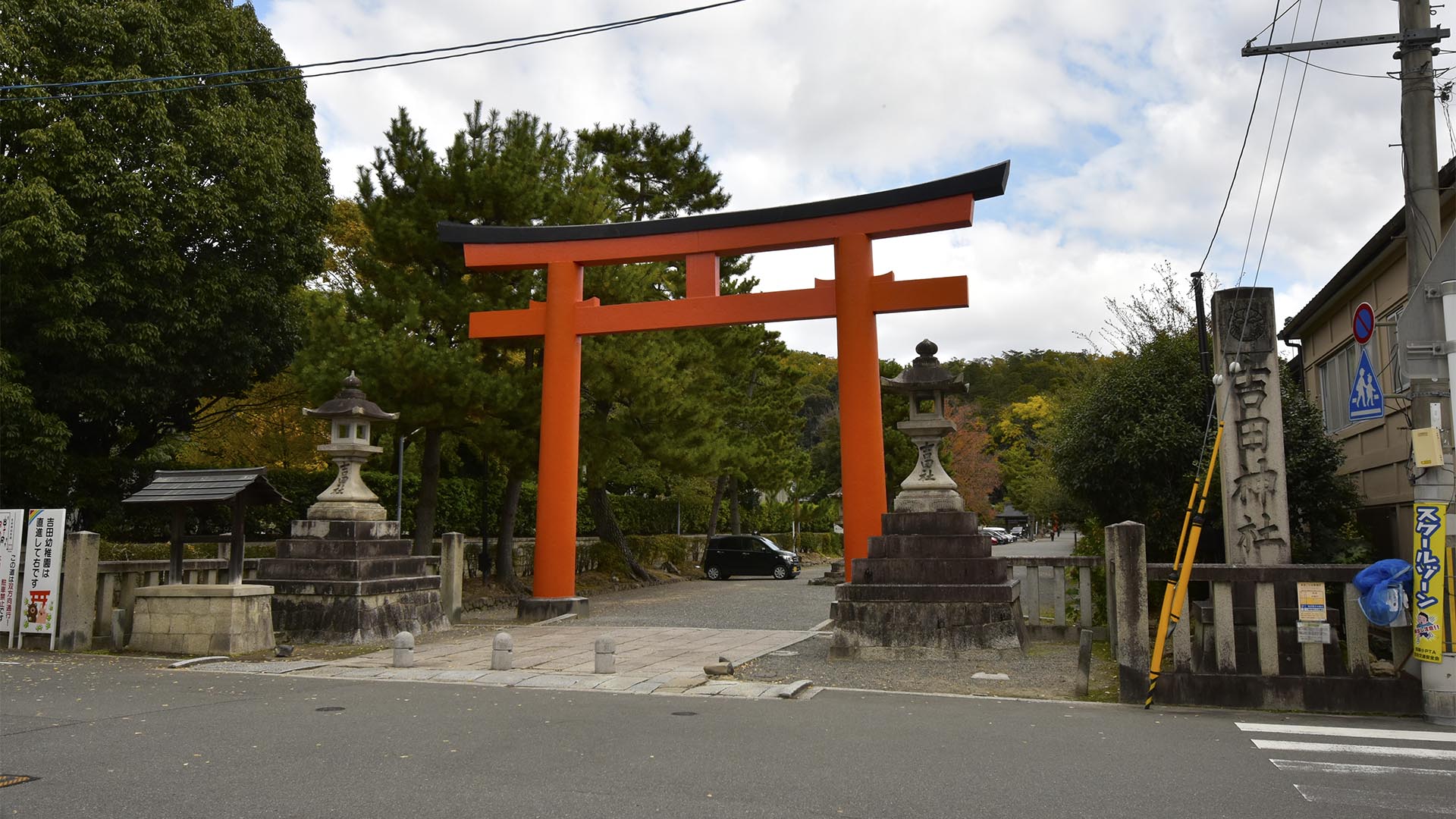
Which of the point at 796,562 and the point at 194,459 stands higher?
the point at 194,459

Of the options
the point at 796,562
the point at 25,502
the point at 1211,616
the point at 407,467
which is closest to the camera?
the point at 1211,616

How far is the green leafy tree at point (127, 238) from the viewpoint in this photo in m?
15.0

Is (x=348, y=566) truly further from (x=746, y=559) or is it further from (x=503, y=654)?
(x=746, y=559)

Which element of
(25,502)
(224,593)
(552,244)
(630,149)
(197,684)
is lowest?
(197,684)

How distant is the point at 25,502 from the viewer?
1655 cm

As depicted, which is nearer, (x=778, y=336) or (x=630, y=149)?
(x=630, y=149)

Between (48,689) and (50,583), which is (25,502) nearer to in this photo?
(50,583)

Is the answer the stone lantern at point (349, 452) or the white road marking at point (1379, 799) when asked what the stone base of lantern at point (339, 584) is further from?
the white road marking at point (1379, 799)

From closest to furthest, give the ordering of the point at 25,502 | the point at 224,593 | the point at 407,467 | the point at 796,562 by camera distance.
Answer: the point at 224,593 < the point at 25,502 < the point at 407,467 < the point at 796,562

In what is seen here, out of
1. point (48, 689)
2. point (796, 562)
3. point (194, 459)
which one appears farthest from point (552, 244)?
point (796, 562)

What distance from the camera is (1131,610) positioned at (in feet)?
23.8

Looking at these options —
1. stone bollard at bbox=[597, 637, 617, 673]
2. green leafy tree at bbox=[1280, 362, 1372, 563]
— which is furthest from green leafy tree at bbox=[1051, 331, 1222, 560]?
stone bollard at bbox=[597, 637, 617, 673]

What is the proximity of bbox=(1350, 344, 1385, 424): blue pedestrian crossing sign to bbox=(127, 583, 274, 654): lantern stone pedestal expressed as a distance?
11353 mm

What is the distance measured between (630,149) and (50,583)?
1843cm
